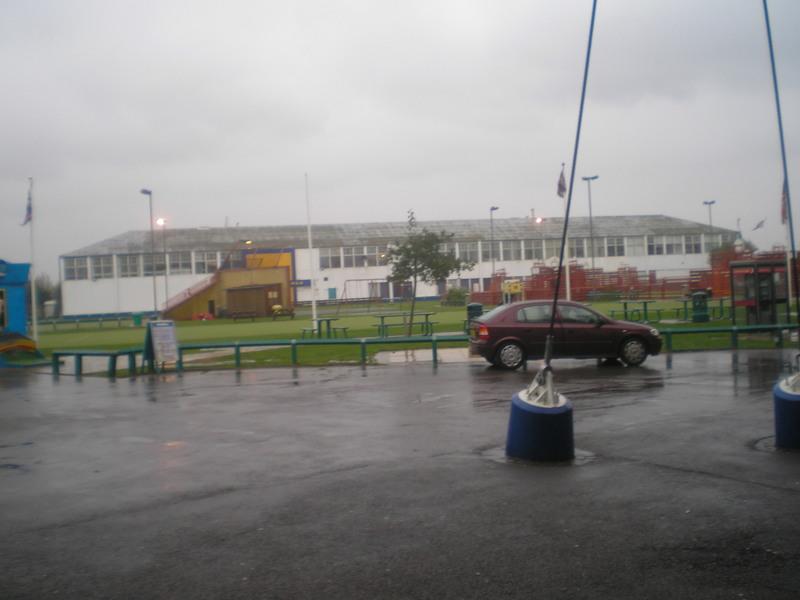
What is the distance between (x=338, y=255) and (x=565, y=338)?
62.8 meters

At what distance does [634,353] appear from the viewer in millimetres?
17641

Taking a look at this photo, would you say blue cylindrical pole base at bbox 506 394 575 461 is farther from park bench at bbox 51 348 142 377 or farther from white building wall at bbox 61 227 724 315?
white building wall at bbox 61 227 724 315

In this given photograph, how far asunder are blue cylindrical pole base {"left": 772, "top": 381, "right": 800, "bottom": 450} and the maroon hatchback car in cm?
928

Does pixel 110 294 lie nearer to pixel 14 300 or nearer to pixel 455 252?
pixel 455 252

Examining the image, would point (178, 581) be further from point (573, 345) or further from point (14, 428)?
point (573, 345)

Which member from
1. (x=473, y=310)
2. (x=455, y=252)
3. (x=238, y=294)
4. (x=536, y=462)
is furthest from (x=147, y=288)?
(x=536, y=462)

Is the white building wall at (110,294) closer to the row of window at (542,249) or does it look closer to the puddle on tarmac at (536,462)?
the row of window at (542,249)

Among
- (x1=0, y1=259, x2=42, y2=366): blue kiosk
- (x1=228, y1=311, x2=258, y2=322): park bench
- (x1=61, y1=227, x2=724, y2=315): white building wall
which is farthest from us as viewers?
(x1=61, y1=227, x2=724, y2=315): white building wall

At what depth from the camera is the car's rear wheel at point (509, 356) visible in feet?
57.6

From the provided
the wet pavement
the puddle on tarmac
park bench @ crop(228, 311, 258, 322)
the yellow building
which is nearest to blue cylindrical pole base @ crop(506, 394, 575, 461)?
the puddle on tarmac

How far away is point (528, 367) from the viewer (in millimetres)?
18328

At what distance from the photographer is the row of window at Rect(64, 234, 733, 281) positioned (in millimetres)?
73500

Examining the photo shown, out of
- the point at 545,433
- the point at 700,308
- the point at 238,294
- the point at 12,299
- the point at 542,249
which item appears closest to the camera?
the point at 545,433

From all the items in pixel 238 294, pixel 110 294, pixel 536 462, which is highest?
pixel 110 294
